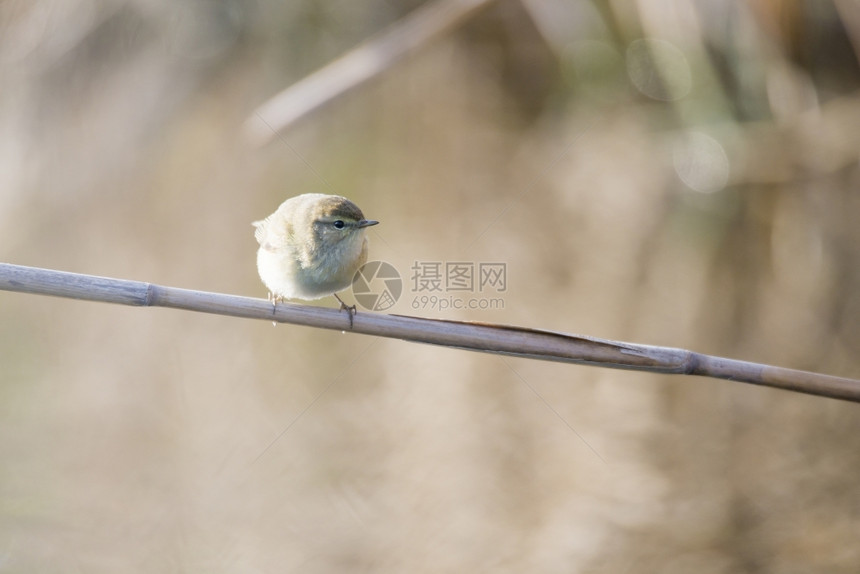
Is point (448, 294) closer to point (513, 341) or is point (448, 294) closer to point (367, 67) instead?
point (367, 67)

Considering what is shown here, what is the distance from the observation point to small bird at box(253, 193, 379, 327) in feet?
5.95

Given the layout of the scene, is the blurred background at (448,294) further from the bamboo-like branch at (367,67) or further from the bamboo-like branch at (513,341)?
the bamboo-like branch at (513,341)

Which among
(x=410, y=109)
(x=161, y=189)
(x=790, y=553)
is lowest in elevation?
(x=790, y=553)

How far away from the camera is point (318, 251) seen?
1.82m

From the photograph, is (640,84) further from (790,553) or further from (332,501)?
(332,501)

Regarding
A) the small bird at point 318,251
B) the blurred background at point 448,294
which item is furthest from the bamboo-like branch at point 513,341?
the blurred background at point 448,294

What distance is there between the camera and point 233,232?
3465 millimetres

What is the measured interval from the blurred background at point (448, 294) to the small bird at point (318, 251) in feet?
1.51

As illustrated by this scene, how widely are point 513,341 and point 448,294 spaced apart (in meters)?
1.64

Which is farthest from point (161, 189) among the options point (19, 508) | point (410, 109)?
point (19, 508)

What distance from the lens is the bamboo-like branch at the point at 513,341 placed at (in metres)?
1.20

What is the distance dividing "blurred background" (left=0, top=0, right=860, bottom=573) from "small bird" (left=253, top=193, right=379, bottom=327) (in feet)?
1.51

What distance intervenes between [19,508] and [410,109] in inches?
108

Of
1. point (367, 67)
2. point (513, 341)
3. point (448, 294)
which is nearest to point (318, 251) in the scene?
point (367, 67)
